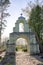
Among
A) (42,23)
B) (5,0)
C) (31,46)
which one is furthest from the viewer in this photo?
(31,46)

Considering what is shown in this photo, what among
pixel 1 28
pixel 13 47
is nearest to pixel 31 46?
pixel 13 47

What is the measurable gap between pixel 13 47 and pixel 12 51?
73 cm

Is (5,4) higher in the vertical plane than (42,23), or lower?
higher

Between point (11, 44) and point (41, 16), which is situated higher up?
point (41, 16)

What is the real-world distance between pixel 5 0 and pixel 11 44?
1393 cm

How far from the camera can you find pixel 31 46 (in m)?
25.2

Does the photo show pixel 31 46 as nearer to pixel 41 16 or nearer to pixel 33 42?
pixel 33 42

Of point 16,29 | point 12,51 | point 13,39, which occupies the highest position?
point 16,29

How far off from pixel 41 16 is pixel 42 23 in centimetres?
75

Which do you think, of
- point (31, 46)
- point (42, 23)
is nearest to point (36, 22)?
point (42, 23)

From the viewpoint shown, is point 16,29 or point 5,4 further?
point 16,29

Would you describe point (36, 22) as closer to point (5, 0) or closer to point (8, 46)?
point (5, 0)

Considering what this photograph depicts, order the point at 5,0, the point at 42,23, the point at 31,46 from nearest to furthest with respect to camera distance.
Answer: the point at 5,0
the point at 42,23
the point at 31,46

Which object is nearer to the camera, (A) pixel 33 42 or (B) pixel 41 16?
(B) pixel 41 16
